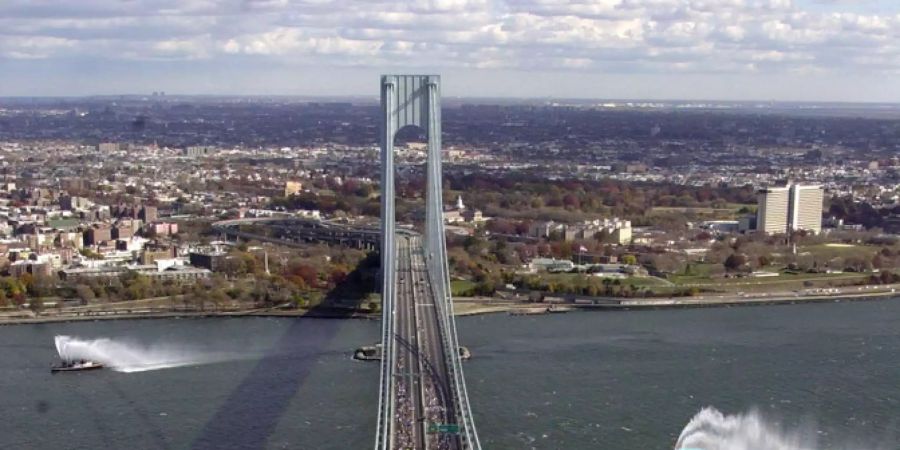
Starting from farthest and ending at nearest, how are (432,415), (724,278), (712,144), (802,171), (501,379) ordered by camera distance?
(712,144)
(802,171)
(724,278)
(501,379)
(432,415)

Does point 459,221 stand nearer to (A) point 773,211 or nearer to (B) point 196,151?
(A) point 773,211

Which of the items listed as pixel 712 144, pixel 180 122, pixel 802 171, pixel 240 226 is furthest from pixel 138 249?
pixel 180 122

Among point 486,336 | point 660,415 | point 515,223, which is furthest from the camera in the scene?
point 515,223

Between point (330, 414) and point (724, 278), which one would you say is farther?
point (724, 278)

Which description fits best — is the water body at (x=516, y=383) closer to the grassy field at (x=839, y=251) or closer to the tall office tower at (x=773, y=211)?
the grassy field at (x=839, y=251)

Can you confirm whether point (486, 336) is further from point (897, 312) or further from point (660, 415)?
point (897, 312)

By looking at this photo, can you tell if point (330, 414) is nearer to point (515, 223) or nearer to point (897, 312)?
point (897, 312)

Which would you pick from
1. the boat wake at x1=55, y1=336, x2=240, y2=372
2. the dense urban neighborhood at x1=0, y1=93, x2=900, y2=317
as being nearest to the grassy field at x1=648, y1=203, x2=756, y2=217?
the dense urban neighborhood at x1=0, y1=93, x2=900, y2=317

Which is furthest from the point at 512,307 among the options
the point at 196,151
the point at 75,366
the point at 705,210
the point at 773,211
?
the point at 196,151
